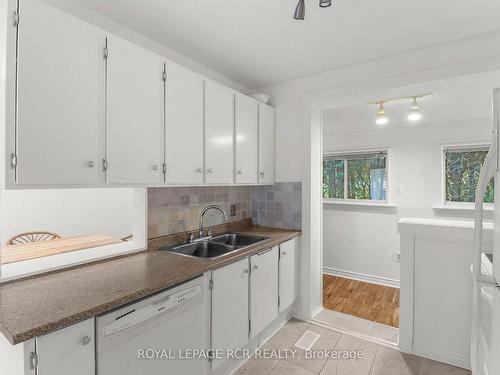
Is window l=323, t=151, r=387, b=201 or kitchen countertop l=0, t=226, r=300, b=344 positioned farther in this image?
window l=323, t=151, r=387, b=201

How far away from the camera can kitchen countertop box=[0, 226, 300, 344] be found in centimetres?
94

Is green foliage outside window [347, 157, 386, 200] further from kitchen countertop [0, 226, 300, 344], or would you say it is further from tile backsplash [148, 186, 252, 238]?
kitchen countertop [0, 226, 300, 344]

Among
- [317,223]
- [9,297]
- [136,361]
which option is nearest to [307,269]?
[317,223]

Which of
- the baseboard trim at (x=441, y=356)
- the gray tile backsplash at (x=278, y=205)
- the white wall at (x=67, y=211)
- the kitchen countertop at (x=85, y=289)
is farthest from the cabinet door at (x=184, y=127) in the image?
the baseboard trim at (x=441, y=356)

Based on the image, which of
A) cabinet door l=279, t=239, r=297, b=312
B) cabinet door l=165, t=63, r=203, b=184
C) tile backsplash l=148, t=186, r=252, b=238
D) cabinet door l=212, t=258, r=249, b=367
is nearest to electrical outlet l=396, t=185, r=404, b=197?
cabinet door l=279, t=239, r=297, b=312

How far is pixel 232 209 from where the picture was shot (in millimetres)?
2756

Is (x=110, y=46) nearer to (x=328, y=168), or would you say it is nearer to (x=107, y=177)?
(x=107, y=177)

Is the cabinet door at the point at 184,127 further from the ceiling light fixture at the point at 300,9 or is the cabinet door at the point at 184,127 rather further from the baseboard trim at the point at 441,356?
the baseboard trim at the point at 441,356

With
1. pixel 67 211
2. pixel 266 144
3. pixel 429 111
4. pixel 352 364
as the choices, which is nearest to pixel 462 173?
pixel 429 111

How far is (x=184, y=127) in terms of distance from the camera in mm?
1836

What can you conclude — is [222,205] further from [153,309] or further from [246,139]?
[153,309]

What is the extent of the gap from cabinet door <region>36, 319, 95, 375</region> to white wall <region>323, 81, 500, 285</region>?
3074 millimetres

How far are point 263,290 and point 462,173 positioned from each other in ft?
9.83

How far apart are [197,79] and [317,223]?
1.75 m
